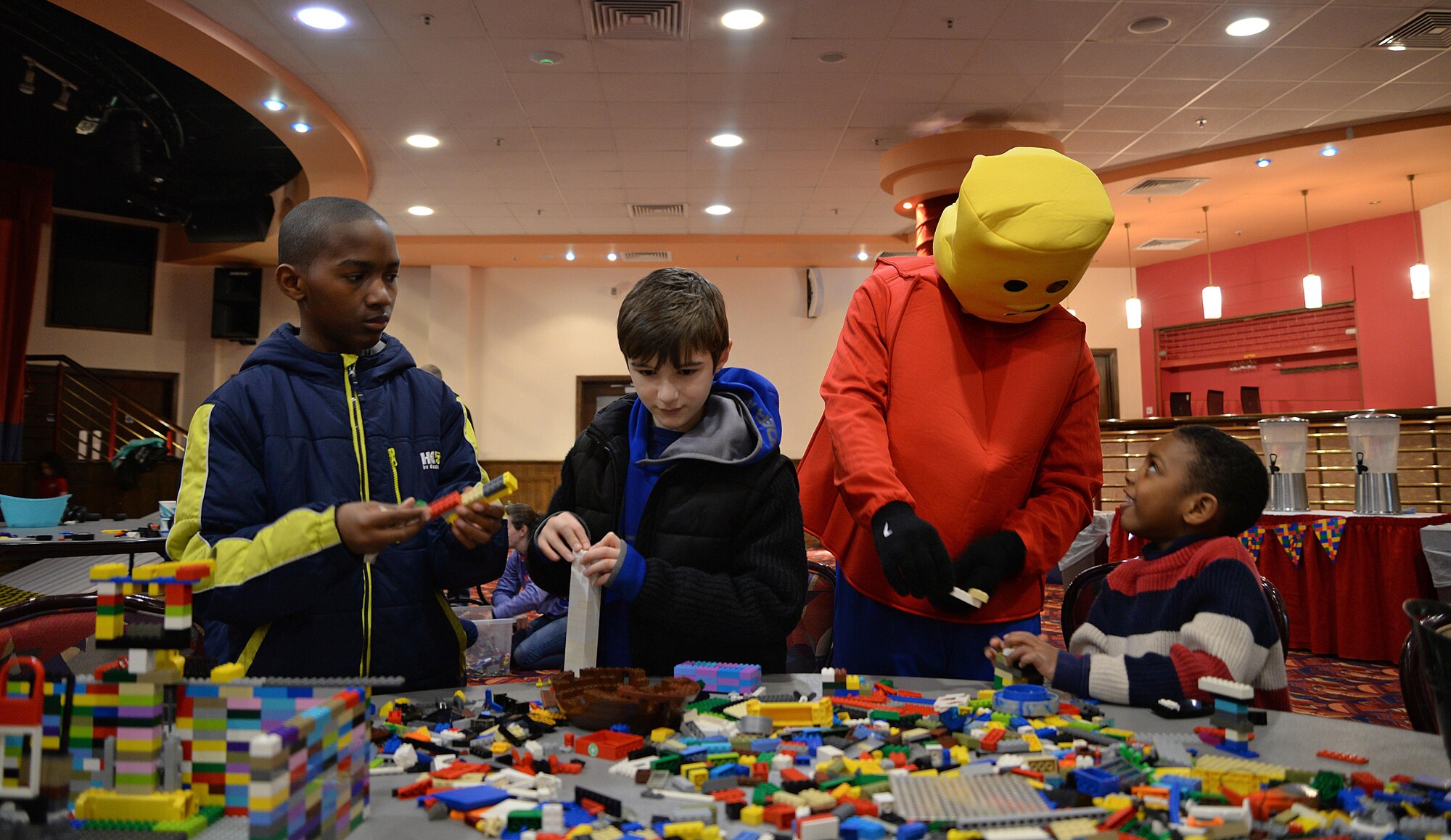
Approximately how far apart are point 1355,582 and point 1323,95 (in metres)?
3.85

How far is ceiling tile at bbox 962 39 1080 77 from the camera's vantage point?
18.6ft

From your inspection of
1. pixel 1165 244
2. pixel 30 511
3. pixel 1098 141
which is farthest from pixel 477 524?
pixel 1165 244

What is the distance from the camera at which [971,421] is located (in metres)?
1.70

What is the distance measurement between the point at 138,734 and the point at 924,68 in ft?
20.4

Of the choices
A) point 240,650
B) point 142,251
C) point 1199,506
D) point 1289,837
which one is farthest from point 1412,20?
point 142,251

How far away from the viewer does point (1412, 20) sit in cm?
541

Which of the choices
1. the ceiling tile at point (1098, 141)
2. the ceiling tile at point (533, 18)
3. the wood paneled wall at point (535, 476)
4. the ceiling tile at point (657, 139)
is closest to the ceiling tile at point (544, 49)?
the ceiling tile at point (533, 18)

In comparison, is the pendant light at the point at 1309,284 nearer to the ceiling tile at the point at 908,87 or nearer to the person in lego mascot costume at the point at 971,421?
the ceiling tile at the point at 908,87

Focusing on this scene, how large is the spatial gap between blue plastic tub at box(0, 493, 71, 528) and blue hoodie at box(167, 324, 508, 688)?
11.8 feet

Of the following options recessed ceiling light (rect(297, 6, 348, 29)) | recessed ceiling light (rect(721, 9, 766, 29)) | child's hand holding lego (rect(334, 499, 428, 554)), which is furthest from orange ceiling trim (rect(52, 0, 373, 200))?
child's hand holding lego (rect(334, 499, 428, 554))

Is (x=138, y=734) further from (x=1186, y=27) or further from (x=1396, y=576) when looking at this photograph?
(x=1186, y=27)

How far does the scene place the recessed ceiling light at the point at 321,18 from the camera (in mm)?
5273

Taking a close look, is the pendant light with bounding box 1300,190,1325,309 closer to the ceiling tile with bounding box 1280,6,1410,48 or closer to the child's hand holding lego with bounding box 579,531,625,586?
the ceiling tile with bounding box 1280,6,1410,48

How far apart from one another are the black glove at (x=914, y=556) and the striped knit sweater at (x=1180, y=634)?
0.22 meters
